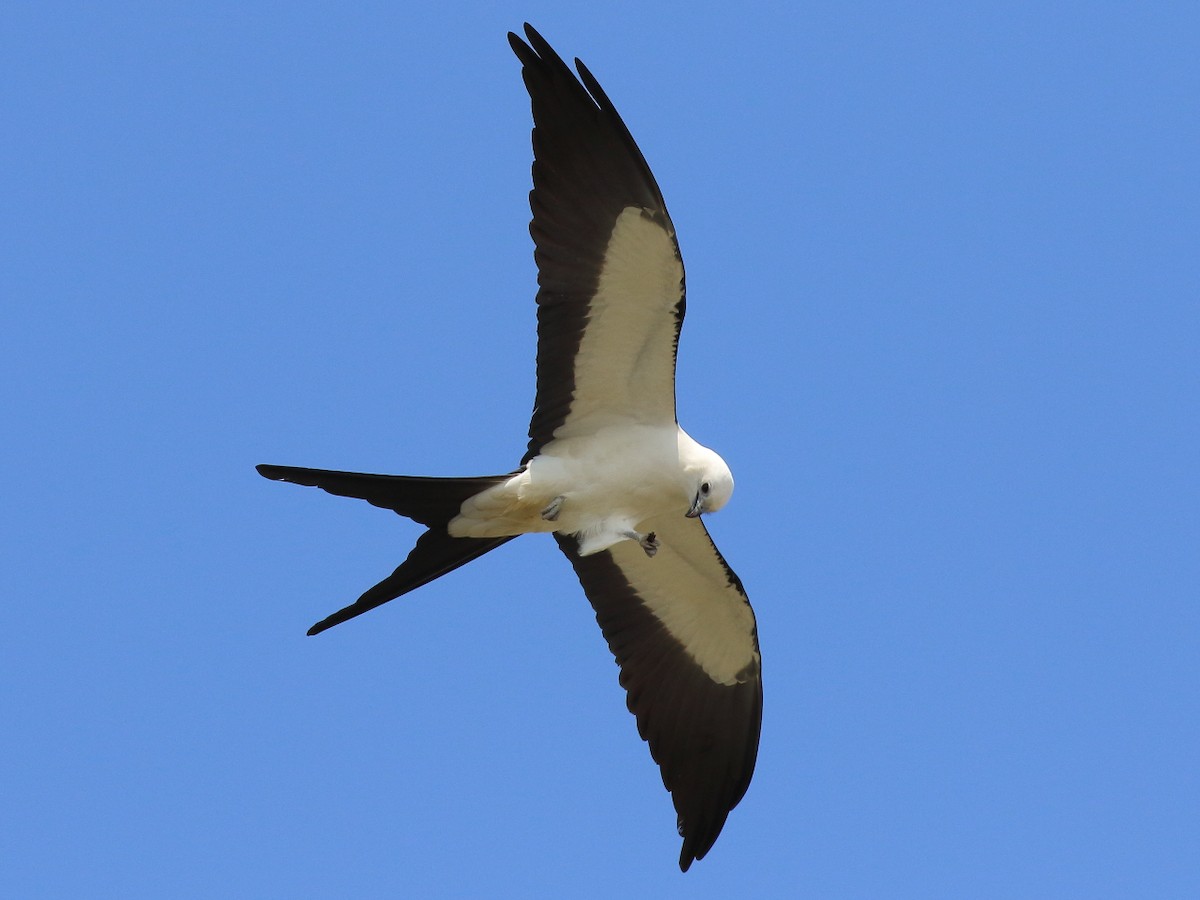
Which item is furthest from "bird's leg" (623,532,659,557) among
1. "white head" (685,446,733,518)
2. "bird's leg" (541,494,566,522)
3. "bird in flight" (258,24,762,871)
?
"bird's leg" (541,494,566,522)

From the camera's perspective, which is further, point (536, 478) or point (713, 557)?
point (713, 557)

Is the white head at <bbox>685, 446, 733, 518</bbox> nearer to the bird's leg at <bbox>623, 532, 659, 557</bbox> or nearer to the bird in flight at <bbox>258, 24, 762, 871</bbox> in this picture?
the bird in flight at <bbox>258, 24, 762, 871</bbox>

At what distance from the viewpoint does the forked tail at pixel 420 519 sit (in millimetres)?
8594

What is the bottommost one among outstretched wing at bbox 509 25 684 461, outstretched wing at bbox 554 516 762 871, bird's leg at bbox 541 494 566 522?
outstretched wing at bbox 554 516 762 871

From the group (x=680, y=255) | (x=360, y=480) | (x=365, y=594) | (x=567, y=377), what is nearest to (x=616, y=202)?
(x=680, y=255)

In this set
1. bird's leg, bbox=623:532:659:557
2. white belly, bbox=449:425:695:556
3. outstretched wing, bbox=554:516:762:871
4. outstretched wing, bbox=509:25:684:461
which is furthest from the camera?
outstretched wing, bbox=554:516:762:871

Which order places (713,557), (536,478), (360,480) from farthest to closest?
(713,557), (536,478), (360,480)

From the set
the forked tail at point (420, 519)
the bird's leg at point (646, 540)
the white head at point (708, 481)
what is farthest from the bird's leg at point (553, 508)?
the white head at point (708, 481)

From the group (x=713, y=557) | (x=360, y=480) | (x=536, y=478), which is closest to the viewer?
(x=360, y=480)

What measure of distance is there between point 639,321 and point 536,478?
108cm

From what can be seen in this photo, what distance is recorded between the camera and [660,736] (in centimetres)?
1014

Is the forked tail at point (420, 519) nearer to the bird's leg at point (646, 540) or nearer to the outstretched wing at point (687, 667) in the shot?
the bird's leg at point (646, 540)

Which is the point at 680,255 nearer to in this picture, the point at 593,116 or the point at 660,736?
the point at 593,116

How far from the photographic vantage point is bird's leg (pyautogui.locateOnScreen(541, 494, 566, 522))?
9.16 m
